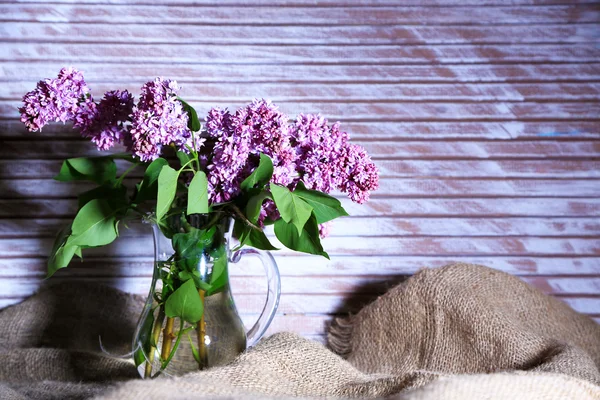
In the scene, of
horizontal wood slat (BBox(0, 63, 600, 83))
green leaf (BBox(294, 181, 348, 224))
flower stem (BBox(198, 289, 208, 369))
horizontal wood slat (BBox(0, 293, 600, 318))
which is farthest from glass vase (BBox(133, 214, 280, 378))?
horizontal wood slat (BBox(0, 63, 600, 83))

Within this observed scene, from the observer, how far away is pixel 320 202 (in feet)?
3.11

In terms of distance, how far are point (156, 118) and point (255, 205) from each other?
175 millimetres

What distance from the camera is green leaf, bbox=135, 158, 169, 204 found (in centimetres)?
96

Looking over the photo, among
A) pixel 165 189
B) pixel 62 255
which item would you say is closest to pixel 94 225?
pixel 62 255

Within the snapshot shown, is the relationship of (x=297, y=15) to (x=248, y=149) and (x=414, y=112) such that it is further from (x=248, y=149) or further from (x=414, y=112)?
(x=248, y=149)

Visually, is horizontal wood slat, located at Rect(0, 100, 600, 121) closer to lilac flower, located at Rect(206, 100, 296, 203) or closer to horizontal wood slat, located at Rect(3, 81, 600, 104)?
horizontal wood slat, located at Rect(3, 81, 600, 104)

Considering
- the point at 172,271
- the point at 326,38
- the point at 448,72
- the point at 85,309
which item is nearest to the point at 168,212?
the point at 172,271

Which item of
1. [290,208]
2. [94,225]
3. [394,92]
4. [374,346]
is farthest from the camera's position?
[394,92]

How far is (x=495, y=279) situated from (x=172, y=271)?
2.01 ft

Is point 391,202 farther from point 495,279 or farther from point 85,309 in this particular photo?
point 85,309

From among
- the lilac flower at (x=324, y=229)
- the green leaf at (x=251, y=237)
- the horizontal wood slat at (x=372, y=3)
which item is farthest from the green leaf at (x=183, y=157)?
the horizontal wood slat at (x=372, y=3)

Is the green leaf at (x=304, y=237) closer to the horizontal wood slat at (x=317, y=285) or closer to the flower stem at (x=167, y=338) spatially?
the flower stem at (x=167, y=338)

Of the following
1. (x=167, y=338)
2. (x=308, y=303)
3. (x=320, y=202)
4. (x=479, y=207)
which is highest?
(x=320, y=202)

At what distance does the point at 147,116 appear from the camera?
2.90ft
